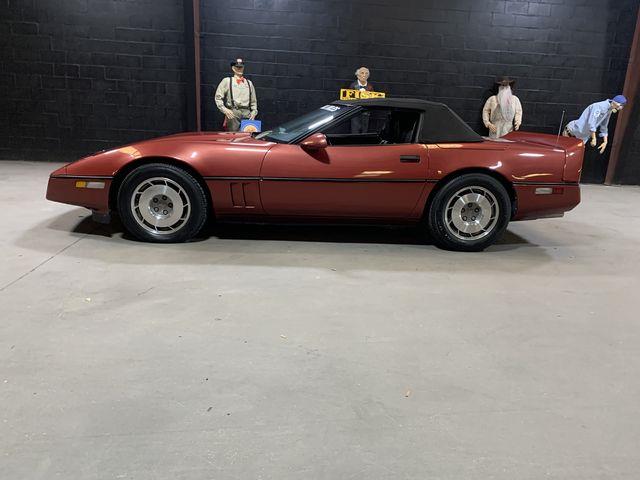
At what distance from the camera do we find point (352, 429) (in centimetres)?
202

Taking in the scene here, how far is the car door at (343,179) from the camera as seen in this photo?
4.21m

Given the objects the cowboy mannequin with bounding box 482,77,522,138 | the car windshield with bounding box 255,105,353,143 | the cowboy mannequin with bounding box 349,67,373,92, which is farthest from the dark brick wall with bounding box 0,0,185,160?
the cowboy mannequin with bounding box 482,77,522,138

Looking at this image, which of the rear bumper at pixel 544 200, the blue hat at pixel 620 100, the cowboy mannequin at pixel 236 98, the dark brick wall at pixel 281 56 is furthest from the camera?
the dark brick wall at pixel 281 56

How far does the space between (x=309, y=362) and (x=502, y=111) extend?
7322 millimetres

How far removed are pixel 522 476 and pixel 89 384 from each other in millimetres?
1802

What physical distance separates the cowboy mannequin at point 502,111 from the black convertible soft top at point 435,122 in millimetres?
4494

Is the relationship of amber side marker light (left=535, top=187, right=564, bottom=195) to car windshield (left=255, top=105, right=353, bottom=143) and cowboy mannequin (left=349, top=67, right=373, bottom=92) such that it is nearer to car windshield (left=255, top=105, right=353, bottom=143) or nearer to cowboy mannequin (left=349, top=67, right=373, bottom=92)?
car windshield (left=255, top=105, right=353, bottom=143)

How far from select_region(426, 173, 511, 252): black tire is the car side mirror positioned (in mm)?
1085

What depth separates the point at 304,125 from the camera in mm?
4496

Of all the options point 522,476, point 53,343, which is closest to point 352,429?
point 522,476

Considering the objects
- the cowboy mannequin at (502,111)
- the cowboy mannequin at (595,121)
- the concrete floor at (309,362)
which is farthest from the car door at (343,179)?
the cowboy mannequin at (595,121)

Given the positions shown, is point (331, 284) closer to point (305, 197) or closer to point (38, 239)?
point (305, 197)

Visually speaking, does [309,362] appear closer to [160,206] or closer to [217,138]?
[160,206]

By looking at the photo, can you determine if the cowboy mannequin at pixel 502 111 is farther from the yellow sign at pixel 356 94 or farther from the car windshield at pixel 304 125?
the car windshield at pixel 304 125
